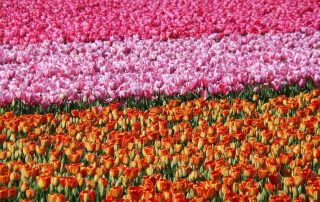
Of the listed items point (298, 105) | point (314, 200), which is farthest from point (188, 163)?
point (298, 105)

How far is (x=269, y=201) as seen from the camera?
3.51 m

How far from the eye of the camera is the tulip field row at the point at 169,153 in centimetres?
373

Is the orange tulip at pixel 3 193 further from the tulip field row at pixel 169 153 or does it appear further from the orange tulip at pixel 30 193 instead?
the orange tulip at pixel 30 193

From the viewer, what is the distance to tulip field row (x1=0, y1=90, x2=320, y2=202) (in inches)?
147

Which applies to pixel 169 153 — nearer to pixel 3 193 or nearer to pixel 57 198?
pixel 57 198

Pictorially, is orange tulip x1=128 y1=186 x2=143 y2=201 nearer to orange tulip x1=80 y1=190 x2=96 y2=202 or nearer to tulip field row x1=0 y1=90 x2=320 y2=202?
tulip field row x1=0 y1=90 x2=320 y2=202

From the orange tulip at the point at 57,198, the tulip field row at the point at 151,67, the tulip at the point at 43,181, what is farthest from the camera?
the tulip field row at the point at 151,67

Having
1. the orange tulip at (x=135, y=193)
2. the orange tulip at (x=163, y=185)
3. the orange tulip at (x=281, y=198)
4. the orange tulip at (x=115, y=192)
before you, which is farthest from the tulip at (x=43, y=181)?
the orange tulip at (x=281, y=198)

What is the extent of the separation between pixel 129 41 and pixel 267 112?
3.77 m

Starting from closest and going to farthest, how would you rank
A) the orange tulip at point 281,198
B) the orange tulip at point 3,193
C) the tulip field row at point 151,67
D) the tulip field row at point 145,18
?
the orange tulip at point 281,198 < the orange tulip at point 3,193 < the tulip field row at point 151,67 < the tulip field row at point 145,18

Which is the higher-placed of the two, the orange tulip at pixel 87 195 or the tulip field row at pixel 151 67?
the tulip field row at pixel 151 67

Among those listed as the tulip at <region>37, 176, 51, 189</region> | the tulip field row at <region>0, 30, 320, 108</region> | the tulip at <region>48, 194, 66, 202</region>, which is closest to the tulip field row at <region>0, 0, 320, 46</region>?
the tulip field row at <region>0, 30, 320, 108</region>

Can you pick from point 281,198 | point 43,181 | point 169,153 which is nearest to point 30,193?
point 43,181

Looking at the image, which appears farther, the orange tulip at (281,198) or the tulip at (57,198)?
the tulip at (57,198)
